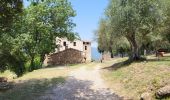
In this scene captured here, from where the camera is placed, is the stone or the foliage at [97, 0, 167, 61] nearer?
the stone

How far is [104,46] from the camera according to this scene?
82562mm

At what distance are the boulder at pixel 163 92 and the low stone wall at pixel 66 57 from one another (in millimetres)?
57069

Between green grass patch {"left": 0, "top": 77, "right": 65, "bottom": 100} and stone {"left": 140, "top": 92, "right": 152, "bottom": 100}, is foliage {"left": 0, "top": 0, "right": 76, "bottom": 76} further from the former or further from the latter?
stone {"left": 140, "top": 92, "right": 152, "bottom": 100}

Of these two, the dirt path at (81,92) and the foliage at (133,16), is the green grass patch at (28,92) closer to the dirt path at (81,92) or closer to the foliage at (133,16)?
the dirt path at (81,92)

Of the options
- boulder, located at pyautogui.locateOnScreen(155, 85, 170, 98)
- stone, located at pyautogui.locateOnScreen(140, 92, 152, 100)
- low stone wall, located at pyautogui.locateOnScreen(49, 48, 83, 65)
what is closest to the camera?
boulder, located at pyautogui.locateOnScreen(155, 85, 170, 98)

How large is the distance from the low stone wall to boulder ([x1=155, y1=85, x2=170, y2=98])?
57.1 meters

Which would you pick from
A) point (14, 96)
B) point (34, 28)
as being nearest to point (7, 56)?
point (34, 28)

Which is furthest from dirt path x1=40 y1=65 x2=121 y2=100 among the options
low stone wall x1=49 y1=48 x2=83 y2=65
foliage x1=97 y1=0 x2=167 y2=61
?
low stone wall x1=49 y1=48 x2=83 y2=65

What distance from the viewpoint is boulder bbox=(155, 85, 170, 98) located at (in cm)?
1745

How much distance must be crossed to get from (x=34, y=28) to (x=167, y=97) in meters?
42.5

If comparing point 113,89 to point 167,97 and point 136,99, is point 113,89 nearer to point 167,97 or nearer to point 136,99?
point 136,99

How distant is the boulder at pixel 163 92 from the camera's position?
17453mm

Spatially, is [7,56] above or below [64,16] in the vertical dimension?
below

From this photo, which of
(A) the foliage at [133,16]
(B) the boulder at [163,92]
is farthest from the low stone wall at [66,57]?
(B) the boulder at [163,92]
